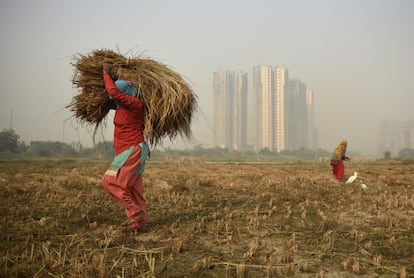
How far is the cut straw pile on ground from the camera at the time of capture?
15.1ft

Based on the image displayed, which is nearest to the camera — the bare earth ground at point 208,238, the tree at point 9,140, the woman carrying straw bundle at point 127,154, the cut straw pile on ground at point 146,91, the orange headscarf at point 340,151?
the bare earth ground at point 208,238

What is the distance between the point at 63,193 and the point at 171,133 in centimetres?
359

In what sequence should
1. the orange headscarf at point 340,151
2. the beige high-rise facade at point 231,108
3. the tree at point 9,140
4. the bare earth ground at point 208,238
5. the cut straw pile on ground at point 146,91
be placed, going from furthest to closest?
the beige high-rise facade at point 231,108, the tree at point 9,140, the orange headscarf at point 340,151, the cut straw pile on ground at point 146,91, the bare earth ground at point 208,238

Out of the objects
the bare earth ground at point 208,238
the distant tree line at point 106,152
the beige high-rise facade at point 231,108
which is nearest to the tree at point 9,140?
the distant tree line at point 106,152

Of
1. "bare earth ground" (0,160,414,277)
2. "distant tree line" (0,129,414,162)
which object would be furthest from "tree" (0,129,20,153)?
"bare earth ground" (0,160,414,277)

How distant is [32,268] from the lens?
288 centimetres

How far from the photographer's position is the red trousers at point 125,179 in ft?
14.1

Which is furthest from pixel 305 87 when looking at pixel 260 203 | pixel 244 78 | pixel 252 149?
pixel 260 203

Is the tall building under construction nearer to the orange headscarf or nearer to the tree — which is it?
the tree

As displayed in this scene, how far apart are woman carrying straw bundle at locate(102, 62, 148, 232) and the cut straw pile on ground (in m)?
0.14

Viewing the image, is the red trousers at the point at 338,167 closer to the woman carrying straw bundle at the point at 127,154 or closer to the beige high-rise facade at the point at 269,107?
the woman carrying straw bundle at the point at 127,154

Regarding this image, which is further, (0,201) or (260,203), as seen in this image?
(260,203)

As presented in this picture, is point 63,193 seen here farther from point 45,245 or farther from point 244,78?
point 244,78

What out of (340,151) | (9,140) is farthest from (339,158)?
(9,140)
